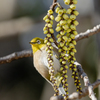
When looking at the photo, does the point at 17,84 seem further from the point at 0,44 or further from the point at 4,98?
the point at 0,44

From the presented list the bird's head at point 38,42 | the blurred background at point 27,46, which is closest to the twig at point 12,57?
the bird's head at point 38,42

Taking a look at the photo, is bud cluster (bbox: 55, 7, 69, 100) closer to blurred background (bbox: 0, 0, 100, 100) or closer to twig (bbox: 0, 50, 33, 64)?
twig (bbox: 0, 50, 33, 64)

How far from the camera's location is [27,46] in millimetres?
3910

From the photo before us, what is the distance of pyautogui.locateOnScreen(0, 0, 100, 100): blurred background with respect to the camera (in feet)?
10.2

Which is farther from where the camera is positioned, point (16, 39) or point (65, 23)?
point (16, 39)

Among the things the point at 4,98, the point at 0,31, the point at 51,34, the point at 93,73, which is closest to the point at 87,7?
the point at 93,73

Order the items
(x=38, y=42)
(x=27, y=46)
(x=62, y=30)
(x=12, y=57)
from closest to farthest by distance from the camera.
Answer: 1. (x=62, y=30)
2. (x=38, y=42)
3. (x=12, y=57)
4. (x=27, y=46)

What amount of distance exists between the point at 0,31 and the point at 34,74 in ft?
4.26

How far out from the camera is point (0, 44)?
152 inches

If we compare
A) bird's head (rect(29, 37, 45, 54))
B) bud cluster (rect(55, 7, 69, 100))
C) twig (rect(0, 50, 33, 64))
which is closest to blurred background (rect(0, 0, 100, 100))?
twig (rect(0, 50, 33, 64))

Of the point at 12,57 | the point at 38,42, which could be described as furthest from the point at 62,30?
the point at 12,57

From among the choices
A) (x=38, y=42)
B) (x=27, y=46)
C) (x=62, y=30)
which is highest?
(x=27, y=46)

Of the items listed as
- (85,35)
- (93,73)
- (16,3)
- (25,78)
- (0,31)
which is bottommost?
(93,73)

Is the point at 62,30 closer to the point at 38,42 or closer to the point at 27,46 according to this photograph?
the point at 38,42
